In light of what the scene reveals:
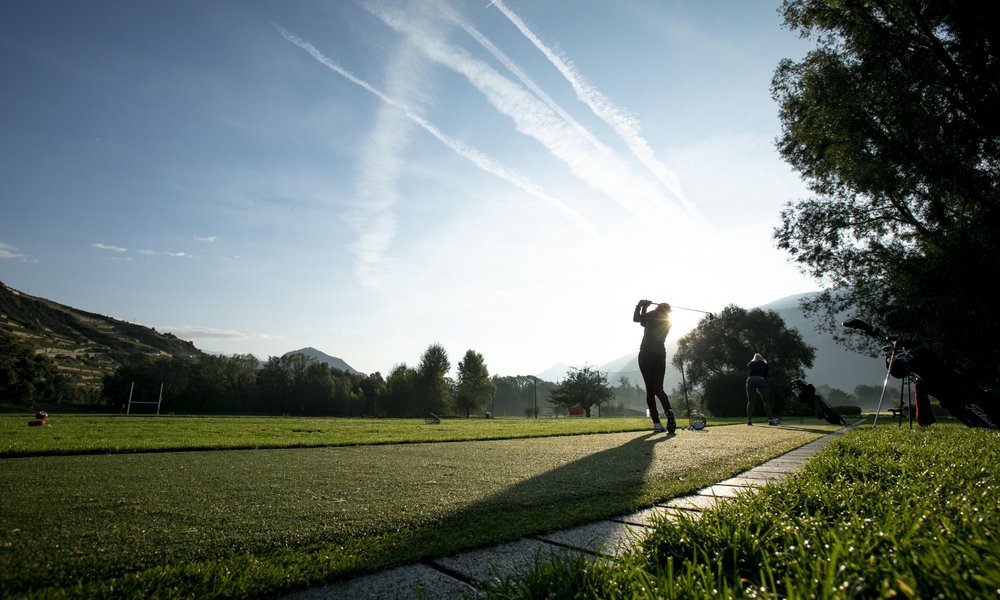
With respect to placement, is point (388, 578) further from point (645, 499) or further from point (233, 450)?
point (233, 450)

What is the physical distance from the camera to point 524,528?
2406mm

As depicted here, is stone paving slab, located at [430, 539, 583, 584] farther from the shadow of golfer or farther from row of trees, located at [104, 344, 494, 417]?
row of trees, located at [104, 344, 494, 417]

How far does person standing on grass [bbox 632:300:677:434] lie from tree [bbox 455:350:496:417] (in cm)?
6617

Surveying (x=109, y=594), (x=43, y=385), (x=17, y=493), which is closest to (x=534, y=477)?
(x=109, y=594)

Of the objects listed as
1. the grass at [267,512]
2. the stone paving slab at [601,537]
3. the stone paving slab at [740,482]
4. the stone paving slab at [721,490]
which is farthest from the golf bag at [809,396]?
the stone paving slab at [601,537]

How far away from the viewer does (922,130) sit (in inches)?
623

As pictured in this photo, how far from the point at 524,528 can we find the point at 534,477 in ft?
5.41

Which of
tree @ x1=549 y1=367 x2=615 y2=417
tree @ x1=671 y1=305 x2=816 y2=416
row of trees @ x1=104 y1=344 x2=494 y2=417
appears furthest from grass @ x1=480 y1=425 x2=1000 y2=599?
row of trees @ x1=104 y1=344 x2=494 y2=417

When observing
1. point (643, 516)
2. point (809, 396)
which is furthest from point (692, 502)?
point (809, 396)

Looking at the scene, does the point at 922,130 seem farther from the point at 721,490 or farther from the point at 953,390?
the point at 721,490

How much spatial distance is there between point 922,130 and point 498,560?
21.2 metres

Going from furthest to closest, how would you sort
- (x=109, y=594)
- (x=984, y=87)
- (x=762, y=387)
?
(x=984, y=87) < (x=762, y=387) < (x=109, y=594)

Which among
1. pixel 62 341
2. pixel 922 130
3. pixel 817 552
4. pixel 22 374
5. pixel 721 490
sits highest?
pixel 62 341

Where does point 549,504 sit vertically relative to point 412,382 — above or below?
below
